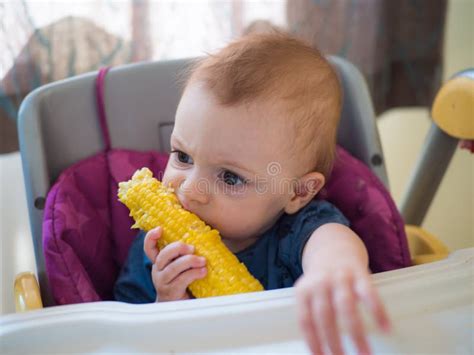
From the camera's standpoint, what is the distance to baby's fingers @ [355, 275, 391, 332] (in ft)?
1.47

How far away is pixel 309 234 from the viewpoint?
2.70 feet

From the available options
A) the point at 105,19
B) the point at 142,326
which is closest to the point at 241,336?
the point at 142,326

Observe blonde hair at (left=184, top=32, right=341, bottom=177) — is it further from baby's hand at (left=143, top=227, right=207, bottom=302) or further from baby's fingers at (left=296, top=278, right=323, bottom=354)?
baby's fingers at (left=296, top=278, right=323, bottom=354)

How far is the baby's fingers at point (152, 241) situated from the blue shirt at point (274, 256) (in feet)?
0.53

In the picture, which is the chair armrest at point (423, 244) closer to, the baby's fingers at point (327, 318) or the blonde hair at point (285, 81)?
the blonde hair at point (285, 81)

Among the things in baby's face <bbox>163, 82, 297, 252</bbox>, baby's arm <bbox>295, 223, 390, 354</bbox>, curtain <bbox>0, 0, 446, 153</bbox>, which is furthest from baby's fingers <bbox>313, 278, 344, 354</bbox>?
curtain <bbox>0, 0, 446, 153</bbox>

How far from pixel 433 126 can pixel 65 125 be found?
67cm

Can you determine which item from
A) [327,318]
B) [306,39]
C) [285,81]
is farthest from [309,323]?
[306,39]

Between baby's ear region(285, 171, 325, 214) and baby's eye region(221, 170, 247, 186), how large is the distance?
101mm

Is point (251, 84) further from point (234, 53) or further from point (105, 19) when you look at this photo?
point (105, 19)

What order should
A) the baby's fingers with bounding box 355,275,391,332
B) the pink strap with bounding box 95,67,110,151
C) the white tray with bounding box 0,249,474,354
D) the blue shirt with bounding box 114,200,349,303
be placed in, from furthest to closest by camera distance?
the pink strap with bounding box 95,67,110,151, the blue shirt with bounding box 114,200,349,303, the white tray with bounding box 0,249,474,354, the baby's fingers with bounding box 355,275,391,332

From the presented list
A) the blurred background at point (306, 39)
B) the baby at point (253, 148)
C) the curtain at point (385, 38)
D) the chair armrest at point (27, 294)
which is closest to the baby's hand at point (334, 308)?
the baby at point (253, 148)

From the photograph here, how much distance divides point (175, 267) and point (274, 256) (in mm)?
218

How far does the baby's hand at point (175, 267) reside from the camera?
0.73 m
